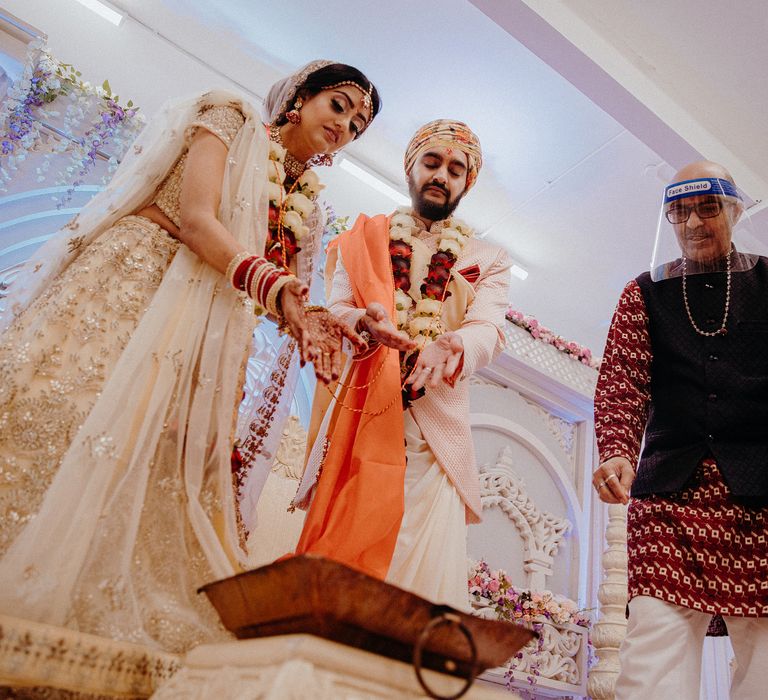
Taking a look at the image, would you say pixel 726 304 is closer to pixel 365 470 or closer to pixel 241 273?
pixel 365 470

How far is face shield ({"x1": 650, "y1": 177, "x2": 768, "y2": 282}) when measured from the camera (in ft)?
7.53

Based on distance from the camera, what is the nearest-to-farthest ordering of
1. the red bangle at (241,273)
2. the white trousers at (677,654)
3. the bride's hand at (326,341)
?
the bride's hand at (326,341) < the red bangle at (241,273) < the white trousers at (677,654)

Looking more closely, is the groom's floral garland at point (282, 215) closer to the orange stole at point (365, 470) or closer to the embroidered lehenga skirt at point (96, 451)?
the orange stole at point (365, 470)

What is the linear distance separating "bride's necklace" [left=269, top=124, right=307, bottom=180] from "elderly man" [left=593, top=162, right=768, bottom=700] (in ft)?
3.65

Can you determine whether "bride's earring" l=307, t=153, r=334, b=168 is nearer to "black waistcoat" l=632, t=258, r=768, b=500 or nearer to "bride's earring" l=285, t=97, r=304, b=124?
"bride's earring" l=285, t=97, r=304, b=124

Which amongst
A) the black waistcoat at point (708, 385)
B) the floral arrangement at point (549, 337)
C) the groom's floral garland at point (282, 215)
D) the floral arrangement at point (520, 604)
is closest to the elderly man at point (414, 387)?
the groom's floral garland at point (282, 215)

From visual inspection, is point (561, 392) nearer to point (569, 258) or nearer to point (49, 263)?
point (569, 258)

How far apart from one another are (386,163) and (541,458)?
2.48m

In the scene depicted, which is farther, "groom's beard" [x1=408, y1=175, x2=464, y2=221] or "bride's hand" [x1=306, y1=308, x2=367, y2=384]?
"groom's beard" [x1=408, y1=175, x2=464, y2=221]

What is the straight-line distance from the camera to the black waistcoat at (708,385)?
1.93 m

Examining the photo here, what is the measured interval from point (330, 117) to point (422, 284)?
0.63m

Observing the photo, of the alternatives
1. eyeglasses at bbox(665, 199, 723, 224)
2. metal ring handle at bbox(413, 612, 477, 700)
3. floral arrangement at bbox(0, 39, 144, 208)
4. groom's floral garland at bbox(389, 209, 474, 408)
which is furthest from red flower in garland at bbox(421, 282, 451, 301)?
floral arrangement at bbox(0, 39, 144, 208)

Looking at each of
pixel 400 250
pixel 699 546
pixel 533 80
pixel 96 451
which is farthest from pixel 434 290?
pixel 533 80

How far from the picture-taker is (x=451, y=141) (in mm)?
2697
